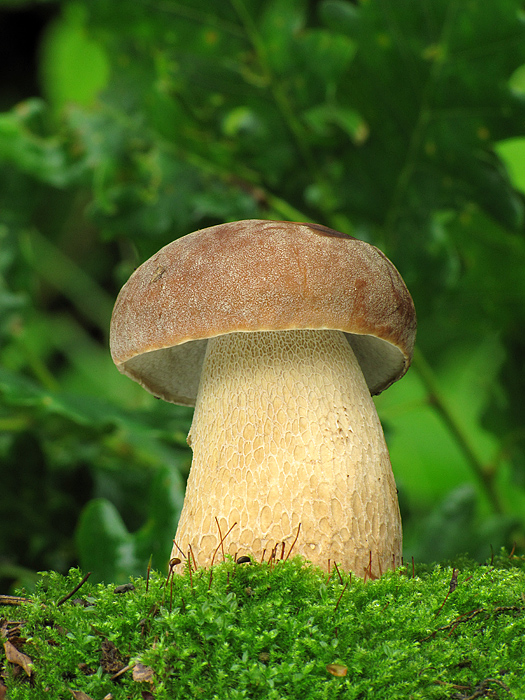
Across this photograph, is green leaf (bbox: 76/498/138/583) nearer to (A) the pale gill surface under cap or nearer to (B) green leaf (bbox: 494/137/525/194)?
(A) the pale gill surface under cap

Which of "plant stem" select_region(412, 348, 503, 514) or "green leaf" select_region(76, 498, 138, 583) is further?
"plant stem" select_region(412, 348, 503, 514)

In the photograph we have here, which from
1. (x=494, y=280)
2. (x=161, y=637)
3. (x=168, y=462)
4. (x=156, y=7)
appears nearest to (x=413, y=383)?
(x=494, y=280)

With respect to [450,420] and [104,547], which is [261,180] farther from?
[104,547]

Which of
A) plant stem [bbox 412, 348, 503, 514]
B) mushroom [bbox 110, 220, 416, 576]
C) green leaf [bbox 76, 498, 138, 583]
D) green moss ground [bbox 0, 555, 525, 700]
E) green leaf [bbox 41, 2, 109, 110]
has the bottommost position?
green moss ground [bbox 0, 555, 525, 700]

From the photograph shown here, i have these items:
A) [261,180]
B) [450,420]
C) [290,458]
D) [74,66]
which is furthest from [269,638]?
[74,66]

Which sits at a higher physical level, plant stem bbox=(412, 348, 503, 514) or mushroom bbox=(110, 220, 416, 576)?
plant stem bbox=(412, 348, 503, 514)

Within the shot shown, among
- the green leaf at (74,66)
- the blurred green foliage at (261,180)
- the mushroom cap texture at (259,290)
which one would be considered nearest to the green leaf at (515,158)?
the blurred green foliage at (261,180)

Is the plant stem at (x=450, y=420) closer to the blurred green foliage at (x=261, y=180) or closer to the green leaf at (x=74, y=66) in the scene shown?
the blurred green foliage at (x=261, y=180)

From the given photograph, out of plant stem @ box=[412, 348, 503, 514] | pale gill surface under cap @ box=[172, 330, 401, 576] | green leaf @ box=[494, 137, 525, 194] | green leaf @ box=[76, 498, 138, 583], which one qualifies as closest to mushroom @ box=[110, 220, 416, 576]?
pale gill surface under cap @ box=[172, 330, 401, 576]
